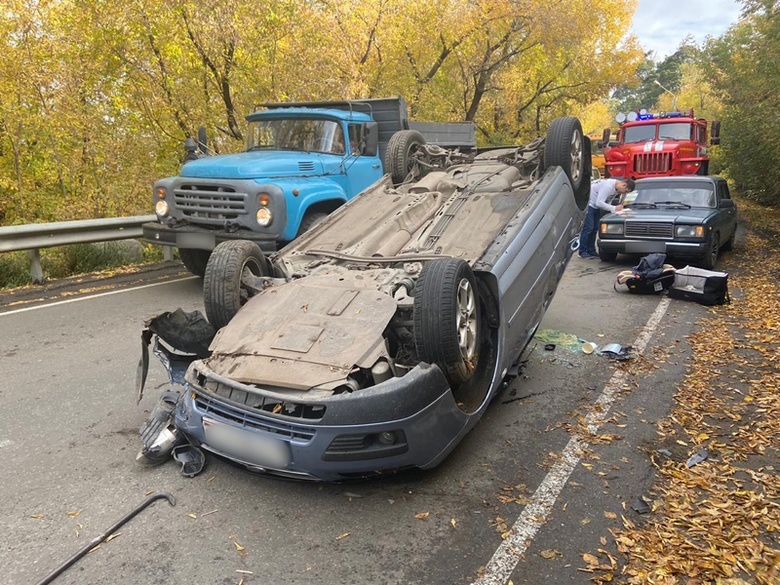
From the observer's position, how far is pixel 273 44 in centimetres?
1238

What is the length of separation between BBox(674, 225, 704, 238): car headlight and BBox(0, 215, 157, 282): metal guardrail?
847 centimetres

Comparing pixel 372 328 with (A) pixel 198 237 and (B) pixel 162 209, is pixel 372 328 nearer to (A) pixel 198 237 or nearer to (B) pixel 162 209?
(A) pixel 198 237

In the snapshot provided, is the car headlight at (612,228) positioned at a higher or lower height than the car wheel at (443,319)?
lower

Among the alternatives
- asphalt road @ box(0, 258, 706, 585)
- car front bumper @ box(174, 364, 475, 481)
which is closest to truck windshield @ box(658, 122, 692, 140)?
asphalt road @ box(0, 258, 706, 585)

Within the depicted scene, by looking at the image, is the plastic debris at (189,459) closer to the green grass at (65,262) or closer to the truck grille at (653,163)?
the green grass at (65,262)

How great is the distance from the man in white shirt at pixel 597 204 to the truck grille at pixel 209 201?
633 centimetres

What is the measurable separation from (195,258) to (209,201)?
4.15 feet

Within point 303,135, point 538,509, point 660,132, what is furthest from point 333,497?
point 660,132

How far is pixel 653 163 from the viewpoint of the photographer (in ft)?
53.2

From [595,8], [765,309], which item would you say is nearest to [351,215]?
[765,309]

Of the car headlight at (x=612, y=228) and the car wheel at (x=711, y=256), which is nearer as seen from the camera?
the car wheel at (x=711, y=256)

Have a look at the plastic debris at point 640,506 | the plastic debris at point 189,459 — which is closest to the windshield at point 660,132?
the plastic debris at point 640,506

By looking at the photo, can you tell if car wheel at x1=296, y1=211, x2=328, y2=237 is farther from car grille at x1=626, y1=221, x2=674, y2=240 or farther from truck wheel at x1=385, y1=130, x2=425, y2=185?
car grille at x1=626, y1=221, x2=674, y2=240

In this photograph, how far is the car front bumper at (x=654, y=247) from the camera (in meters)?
9.13
